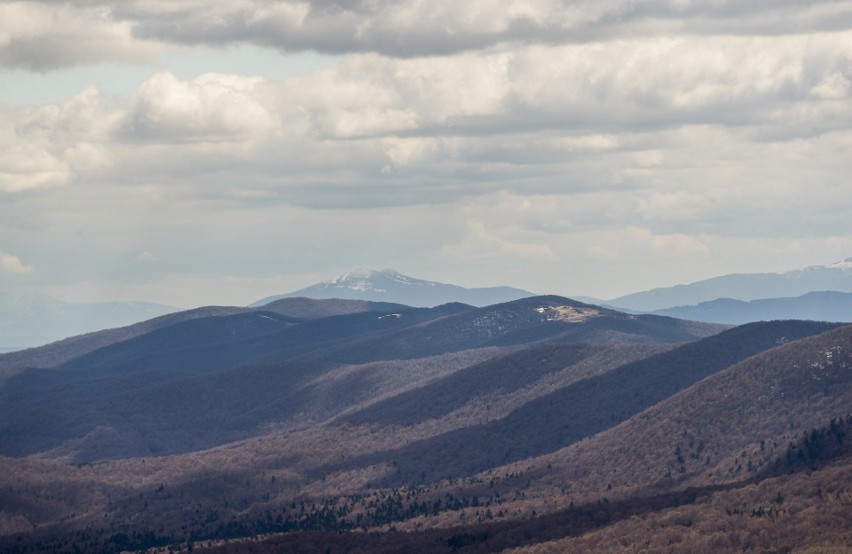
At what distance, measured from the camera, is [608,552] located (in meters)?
198

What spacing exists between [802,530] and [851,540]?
11.4 m

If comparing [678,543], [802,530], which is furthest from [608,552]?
[802,530]

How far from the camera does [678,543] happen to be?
199m

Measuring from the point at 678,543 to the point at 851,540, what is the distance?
2564cm

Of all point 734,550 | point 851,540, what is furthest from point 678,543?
point 851,540

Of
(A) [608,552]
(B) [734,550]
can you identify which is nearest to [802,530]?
(B) [734,550]

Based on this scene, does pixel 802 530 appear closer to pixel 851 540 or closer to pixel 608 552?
pixel 851 540

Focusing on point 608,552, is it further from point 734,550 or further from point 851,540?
point 851,540

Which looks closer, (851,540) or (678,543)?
(851,540)

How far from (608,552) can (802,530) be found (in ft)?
86.9

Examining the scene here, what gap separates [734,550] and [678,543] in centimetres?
930

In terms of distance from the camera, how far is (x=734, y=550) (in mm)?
192375

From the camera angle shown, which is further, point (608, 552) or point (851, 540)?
point (608, 552)

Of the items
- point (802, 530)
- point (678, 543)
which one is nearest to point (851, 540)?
point (802, 530)
